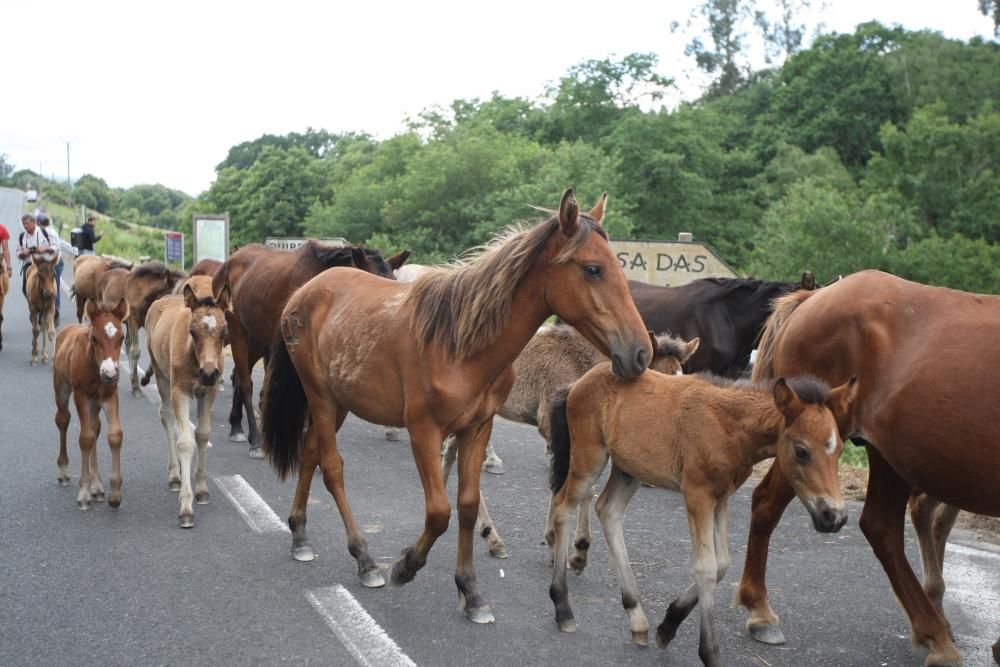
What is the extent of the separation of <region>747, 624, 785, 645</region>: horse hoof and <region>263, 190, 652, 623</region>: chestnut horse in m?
1.42

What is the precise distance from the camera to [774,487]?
5.52 m

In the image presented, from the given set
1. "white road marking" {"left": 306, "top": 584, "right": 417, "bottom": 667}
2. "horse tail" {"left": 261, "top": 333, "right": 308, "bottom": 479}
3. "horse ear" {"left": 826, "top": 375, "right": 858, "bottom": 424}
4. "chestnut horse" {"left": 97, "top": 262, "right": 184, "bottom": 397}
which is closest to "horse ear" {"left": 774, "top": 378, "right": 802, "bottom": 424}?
"horse ear" {"left": 826, "top": 375, "right": 858, "bottom": 424}

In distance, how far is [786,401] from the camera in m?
4.51

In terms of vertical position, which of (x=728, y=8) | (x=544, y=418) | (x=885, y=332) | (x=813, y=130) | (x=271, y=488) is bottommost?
(x=271, y=488)

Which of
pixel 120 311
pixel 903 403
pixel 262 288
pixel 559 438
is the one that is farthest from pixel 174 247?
pixel 903 403

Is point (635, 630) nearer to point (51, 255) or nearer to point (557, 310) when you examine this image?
point (557, 310)

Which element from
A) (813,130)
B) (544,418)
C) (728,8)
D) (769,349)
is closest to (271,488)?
(544,418)

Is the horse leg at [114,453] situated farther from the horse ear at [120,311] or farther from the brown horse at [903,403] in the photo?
the brown horse at [903,403]

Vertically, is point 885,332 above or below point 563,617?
above

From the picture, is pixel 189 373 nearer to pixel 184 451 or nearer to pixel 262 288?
pixel 184 451

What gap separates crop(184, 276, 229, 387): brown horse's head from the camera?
7.39 meters

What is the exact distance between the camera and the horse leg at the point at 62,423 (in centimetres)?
834

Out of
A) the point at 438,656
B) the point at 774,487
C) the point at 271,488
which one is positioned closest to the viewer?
the point at 438,656

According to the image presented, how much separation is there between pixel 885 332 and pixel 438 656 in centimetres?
291
